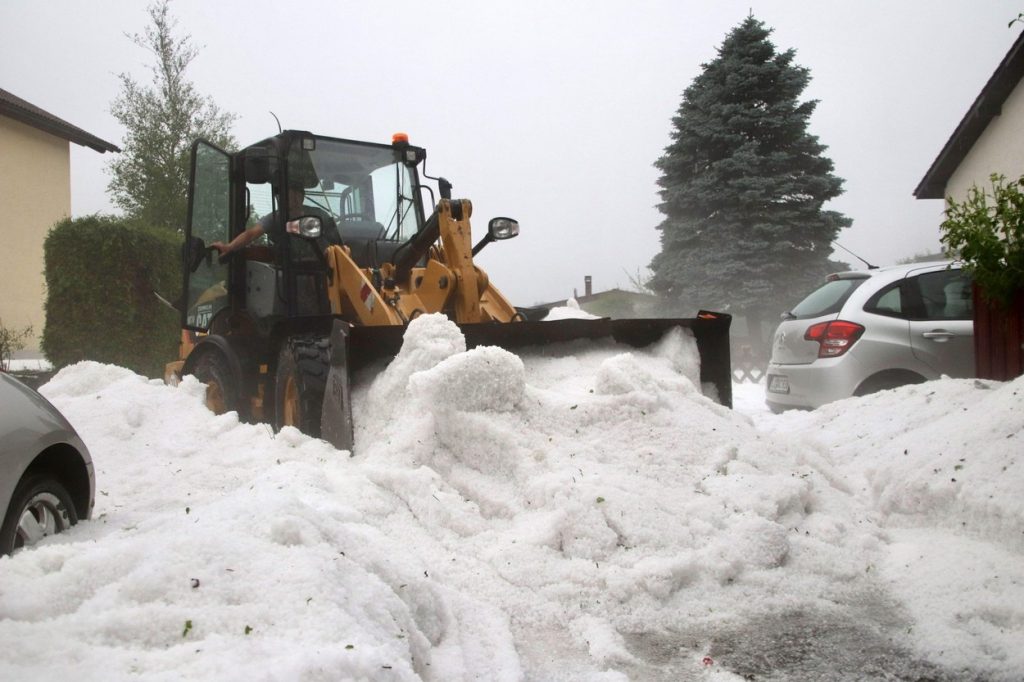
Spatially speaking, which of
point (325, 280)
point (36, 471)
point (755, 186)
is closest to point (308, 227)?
point (325, 280)

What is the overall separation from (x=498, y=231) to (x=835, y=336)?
3.16 m

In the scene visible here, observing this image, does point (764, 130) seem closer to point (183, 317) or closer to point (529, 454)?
point (183, 317)

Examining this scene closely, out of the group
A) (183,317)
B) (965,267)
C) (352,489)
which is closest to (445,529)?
(352,489)

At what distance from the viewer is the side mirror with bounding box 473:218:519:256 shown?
7.05m

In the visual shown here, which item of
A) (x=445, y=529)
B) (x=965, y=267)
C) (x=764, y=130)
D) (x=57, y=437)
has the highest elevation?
(x=764, y=130)

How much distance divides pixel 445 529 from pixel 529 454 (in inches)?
29.3

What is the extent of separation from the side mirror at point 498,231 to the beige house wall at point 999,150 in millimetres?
10405

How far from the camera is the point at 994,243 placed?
5977 millimetres

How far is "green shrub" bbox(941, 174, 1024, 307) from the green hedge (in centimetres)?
1157

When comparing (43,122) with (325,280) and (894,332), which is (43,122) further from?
(894,332)

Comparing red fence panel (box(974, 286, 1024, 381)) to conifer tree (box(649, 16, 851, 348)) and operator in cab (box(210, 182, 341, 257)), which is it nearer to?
operator in cab (box(210, 182, 341, 257))

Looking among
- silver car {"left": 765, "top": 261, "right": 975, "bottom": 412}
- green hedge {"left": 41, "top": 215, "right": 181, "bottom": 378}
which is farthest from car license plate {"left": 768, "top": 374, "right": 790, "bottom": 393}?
green hedge {"left": 41, "top": 215, "right": 181, "bottom": 378}

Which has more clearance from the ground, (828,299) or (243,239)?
(243,239)

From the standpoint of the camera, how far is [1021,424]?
15.2 ft
